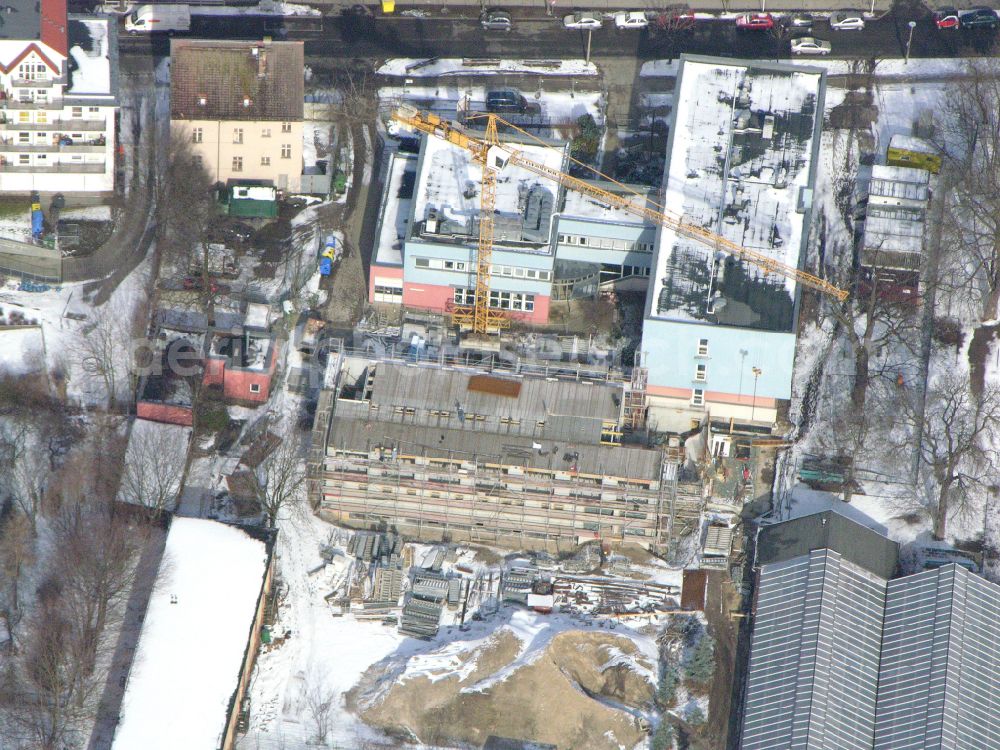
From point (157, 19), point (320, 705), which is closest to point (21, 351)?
point (157, 19)

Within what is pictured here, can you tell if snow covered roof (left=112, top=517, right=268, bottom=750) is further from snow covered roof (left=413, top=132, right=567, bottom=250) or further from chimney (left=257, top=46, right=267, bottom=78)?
chimney (left=257, top=46, right=267, bottom=78)

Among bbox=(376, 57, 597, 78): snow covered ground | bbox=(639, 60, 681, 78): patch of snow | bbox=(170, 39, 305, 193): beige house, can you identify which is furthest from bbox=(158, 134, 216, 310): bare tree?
bbox=(639, 60, 681, 78): patch of snow

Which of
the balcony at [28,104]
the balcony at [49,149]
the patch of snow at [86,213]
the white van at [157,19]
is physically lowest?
the patch of snow at [86,213]

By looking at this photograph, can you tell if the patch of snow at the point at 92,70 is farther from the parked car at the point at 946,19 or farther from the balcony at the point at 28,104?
the parked car at the point at 946,19

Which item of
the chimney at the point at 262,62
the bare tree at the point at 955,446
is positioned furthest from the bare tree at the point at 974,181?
the chimney at the point at 262,62

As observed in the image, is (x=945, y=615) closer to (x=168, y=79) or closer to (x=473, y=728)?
(x=473, y=728)

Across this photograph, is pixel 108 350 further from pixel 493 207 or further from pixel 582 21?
pixel 582 21
